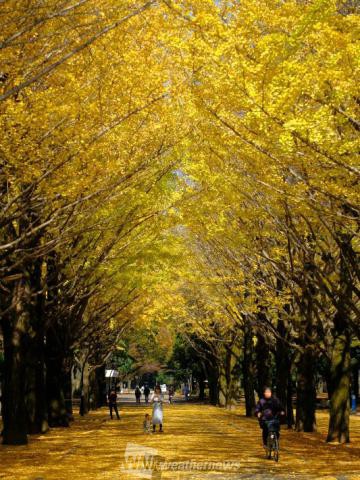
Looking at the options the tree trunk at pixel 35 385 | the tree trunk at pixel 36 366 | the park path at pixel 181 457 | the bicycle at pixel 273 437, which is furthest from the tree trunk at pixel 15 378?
the bicycle at pixel 273 437

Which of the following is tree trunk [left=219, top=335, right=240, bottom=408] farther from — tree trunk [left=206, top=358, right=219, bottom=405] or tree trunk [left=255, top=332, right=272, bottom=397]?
tree trunk [left=255, top=332, right=272, bottom=397]

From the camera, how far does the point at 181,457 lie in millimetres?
16594

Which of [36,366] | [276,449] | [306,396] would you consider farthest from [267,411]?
[36,366]

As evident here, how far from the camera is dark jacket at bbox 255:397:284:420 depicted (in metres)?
16.6

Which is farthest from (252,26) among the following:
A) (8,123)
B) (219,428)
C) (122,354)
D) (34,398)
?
(122,354)

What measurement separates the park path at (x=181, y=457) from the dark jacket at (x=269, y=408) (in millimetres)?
920

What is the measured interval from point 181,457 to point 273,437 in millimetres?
2048

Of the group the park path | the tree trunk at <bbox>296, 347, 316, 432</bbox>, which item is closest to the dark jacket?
the park path

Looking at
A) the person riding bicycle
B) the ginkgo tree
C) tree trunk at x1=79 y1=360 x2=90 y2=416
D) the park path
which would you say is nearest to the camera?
the ginkgo tree

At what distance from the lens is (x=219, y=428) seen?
27891 mm

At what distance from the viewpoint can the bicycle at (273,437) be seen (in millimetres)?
16062

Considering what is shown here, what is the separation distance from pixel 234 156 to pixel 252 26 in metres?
4.55

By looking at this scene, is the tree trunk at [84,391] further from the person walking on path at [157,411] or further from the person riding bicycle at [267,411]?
the person riding bicycle at [267,411]

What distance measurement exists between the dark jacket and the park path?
92 centimetres
